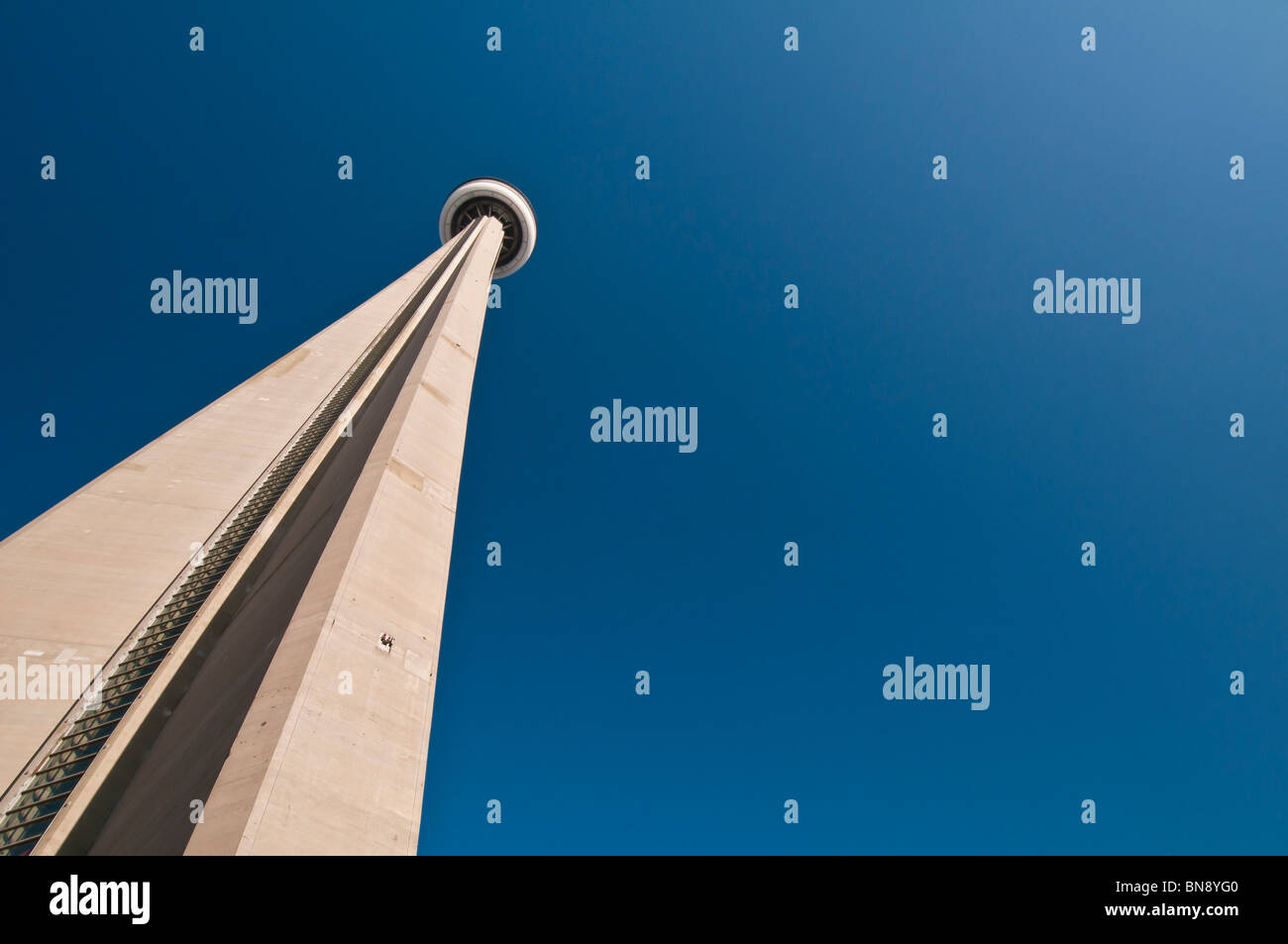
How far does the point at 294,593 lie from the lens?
22.2 feet

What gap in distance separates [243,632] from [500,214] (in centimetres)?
3473

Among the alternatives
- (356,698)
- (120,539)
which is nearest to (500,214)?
(120,539)

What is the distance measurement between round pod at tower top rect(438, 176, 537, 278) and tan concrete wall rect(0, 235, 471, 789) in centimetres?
2104

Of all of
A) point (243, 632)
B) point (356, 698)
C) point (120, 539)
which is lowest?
point (356, 698)

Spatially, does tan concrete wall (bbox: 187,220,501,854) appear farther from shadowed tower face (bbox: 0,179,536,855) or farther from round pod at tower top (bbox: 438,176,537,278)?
round pod at tower top (bbox: 438,176,537,278)

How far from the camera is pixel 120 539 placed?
1355cm

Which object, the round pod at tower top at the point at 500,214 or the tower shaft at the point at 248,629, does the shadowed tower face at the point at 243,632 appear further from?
the round pod at tower top at the point at 500,214

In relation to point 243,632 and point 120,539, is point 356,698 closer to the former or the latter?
point 243,632

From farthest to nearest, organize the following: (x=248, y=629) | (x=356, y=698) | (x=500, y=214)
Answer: (x=500, y=214) < (x=248, y=629) < (x=356, y=698)

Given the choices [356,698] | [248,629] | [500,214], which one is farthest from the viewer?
[500,214]

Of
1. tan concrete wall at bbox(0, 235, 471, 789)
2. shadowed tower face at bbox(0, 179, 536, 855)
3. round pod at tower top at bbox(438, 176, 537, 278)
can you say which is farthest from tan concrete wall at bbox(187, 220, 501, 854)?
round pod at tower top at bbox(438, 176, 537, 278)
